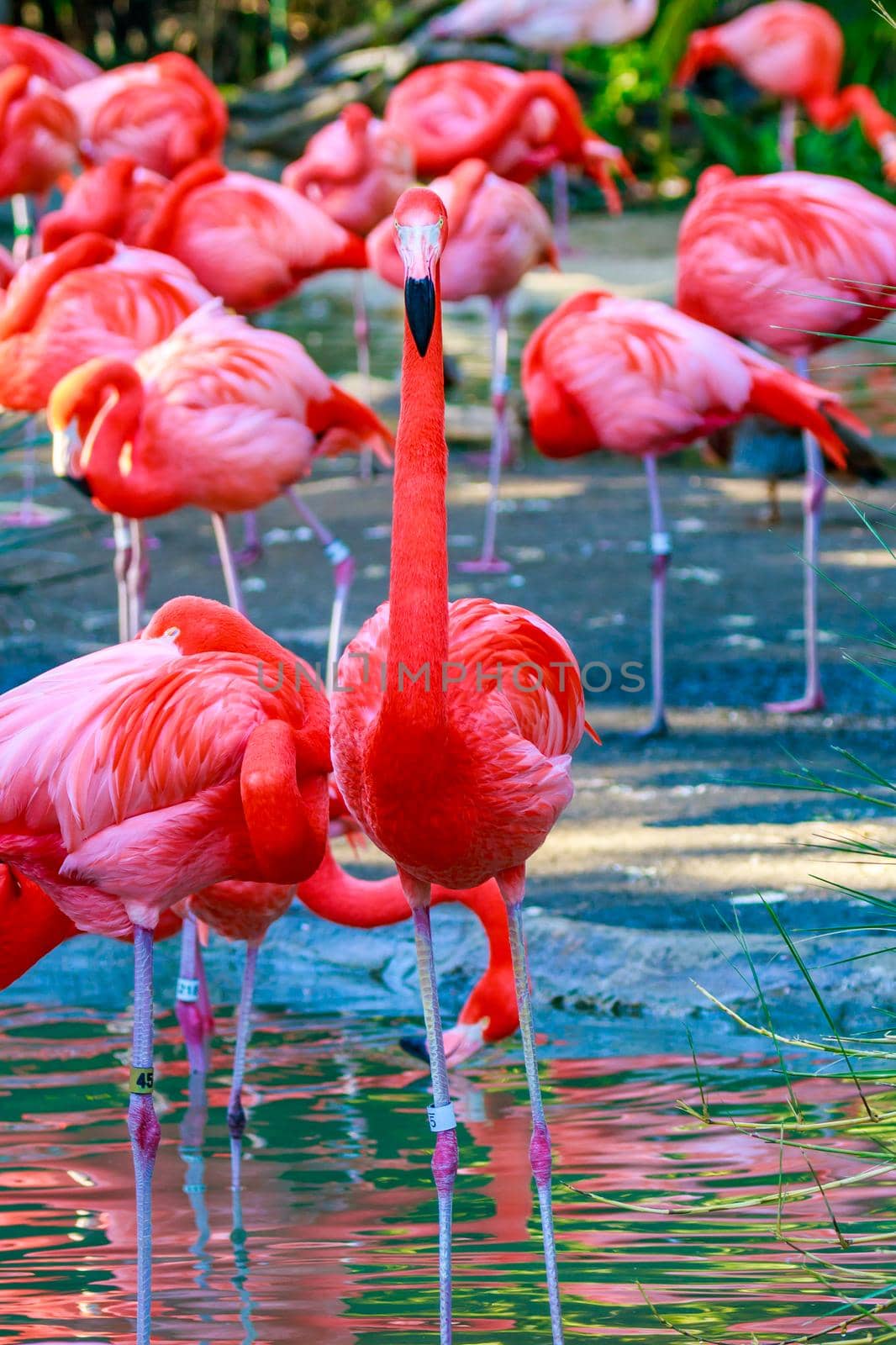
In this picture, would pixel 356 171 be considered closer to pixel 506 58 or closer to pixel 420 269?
pixel 420 269

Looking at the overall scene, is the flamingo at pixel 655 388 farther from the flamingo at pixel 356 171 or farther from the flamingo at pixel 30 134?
the flamingo at pixel 30 134

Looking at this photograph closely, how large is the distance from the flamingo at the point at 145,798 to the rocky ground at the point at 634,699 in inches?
32.8

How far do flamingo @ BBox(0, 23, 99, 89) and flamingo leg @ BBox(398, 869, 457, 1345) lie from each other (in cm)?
763

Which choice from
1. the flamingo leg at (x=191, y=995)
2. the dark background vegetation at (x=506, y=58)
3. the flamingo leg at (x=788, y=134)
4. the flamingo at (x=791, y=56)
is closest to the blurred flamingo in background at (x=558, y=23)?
the dark background vegetation at (x=506, y=58)

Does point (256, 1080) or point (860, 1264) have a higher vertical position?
point (860, 1264)

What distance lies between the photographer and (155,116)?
8250 millimetres

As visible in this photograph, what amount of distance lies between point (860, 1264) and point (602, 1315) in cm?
40

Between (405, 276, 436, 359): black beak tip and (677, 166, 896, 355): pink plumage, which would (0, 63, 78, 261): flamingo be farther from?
(405, 276, 436, 359): black beak tip

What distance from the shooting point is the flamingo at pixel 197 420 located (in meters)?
4.79

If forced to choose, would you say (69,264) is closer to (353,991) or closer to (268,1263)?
(353,991)

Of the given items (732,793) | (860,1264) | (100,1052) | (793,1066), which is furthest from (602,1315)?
(732,793)

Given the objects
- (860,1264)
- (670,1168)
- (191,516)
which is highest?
(860,1264)

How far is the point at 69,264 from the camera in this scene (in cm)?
589

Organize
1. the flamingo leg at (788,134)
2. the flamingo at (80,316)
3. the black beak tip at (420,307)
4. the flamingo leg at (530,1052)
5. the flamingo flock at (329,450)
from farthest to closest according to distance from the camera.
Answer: the flamingo leg at (788,134), the flamingo at (80,316), the flamingo leg at (530,1052), the flamingo flock at (329,450), the black beak tip at (420,307)
